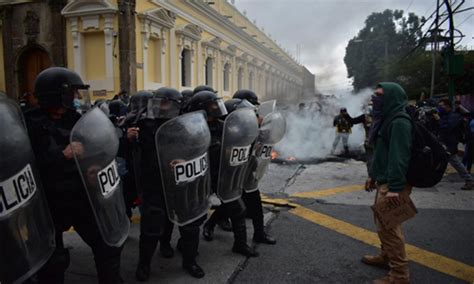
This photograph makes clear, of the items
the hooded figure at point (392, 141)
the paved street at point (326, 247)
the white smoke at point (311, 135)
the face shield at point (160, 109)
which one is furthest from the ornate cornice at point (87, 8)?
the hooded figure at point (392, 141)

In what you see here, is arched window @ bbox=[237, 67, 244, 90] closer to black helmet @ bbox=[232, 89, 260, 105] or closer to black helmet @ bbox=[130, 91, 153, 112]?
black helmet @ bbox=[232, 89, 260, 105]

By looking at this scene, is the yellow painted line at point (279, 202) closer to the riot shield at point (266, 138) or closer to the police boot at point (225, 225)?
the police boot at point (225, 225)

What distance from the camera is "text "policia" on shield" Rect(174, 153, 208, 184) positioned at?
2.93m

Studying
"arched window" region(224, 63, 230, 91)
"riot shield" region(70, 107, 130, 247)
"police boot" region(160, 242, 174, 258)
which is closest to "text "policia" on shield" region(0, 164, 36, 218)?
"riot shield" region(70, 107, 130, 247)

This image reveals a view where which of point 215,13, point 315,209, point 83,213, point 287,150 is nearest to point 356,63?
point 215,13

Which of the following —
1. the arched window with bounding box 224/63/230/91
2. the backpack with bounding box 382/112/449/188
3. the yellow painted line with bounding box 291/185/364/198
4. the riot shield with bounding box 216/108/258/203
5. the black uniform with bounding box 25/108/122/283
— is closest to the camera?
the black uniform with bounding box 25/108/122/283

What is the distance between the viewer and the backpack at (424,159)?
3014 millimetres

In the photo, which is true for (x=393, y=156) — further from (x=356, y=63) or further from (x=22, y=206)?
(x=356, y=63)

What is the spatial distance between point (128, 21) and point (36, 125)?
11291mm

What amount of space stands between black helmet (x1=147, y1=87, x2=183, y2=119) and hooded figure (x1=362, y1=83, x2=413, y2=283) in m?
1.78

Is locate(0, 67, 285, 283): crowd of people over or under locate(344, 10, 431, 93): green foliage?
under

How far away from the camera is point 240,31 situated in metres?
26.1

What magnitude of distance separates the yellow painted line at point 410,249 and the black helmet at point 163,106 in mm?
2550

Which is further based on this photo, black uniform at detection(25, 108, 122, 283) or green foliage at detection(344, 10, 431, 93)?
green foliage at detection(344, 10, 431, 93)
